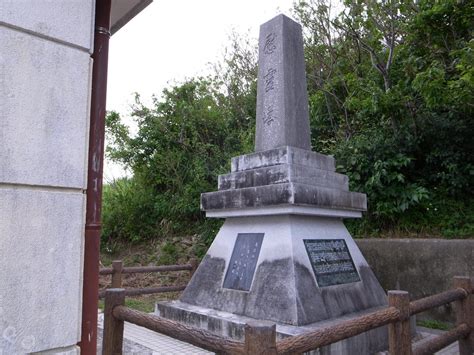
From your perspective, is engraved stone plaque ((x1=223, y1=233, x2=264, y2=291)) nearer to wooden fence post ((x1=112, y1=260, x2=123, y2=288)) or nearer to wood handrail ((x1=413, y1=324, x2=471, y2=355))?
wood handrail ((x1=413, y1=324, x2=471, y2=355))

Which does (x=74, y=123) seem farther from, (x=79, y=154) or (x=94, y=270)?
(x=94, y=270)

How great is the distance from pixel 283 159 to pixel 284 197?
62 cm

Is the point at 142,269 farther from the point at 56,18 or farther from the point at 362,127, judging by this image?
Result: the point at 362,127

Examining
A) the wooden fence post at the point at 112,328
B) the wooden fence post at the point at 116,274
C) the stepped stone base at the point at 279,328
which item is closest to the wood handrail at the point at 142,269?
the wooden fence post at the point at 116,274

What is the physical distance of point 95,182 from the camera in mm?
2240

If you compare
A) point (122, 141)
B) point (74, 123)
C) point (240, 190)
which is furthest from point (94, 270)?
point (122, 141)

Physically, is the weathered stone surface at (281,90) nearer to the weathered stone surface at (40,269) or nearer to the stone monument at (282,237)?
the stone monument at (282,237)

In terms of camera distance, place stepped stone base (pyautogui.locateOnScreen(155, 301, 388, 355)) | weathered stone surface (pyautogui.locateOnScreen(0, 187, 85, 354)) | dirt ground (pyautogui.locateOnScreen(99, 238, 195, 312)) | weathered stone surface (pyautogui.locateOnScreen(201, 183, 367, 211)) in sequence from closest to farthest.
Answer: weathered stone surface (pyautogui.locateOnScreen(0, 187, 85, 354)) → stepped stone base (pyautogui.locateOnScreen(155, 301, 388, 355)) → weathered stone surface (pyautogui.locateOnScreen(201, 183, 367, 211)) → dirt ground (pyautogui.locateOnScreen(99, 238, 195, 312))

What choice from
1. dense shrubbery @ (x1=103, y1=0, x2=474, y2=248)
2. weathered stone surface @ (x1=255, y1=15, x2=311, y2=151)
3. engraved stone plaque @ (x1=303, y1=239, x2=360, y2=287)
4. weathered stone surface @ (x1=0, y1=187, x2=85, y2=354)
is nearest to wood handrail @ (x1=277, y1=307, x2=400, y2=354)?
weathered stone surface @ (x1=0, y1=187, x2=85, y2=354)

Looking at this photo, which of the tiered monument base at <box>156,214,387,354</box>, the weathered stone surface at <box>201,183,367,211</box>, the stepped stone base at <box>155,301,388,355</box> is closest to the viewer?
the stepped stone base at <box>155,301,388,355</box>

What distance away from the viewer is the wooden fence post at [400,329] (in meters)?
2.90

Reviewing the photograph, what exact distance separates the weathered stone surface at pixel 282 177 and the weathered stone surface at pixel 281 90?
0.48 meters

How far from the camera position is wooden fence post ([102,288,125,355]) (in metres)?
2.78

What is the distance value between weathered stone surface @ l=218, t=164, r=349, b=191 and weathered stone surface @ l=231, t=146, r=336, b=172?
0.09 m
